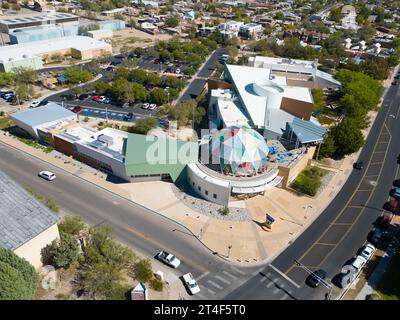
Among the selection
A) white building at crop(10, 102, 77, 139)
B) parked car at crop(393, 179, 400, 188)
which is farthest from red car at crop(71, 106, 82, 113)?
parked car at crop(393, 179, 400, 188)

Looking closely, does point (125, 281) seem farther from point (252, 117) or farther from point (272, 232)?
point (252, 117)

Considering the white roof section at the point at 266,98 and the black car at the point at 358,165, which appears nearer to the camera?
the black car at the point at 358,165

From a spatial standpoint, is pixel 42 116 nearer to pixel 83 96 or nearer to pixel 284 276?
pixel 83 96

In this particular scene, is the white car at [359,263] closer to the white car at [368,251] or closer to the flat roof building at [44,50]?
the white car at [368,251]

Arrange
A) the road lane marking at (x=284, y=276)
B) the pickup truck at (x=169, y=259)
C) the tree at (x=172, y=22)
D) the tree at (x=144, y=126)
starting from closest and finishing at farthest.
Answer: the road lane marking at (x=284, y=276), the pickup truck at (x=169, y=259), the tree at (x=144, y=126), the tree at (x=172, y=22)

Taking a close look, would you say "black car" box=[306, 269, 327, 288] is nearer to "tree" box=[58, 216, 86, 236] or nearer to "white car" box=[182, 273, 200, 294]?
"white car" box=[182, 273, 200, 294]

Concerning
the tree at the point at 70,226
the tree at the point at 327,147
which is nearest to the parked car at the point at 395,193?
the tree at the point at 327,147

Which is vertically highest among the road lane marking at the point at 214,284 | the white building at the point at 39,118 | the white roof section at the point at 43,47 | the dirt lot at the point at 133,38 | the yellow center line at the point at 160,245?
the white roof section at the point at 43,47
